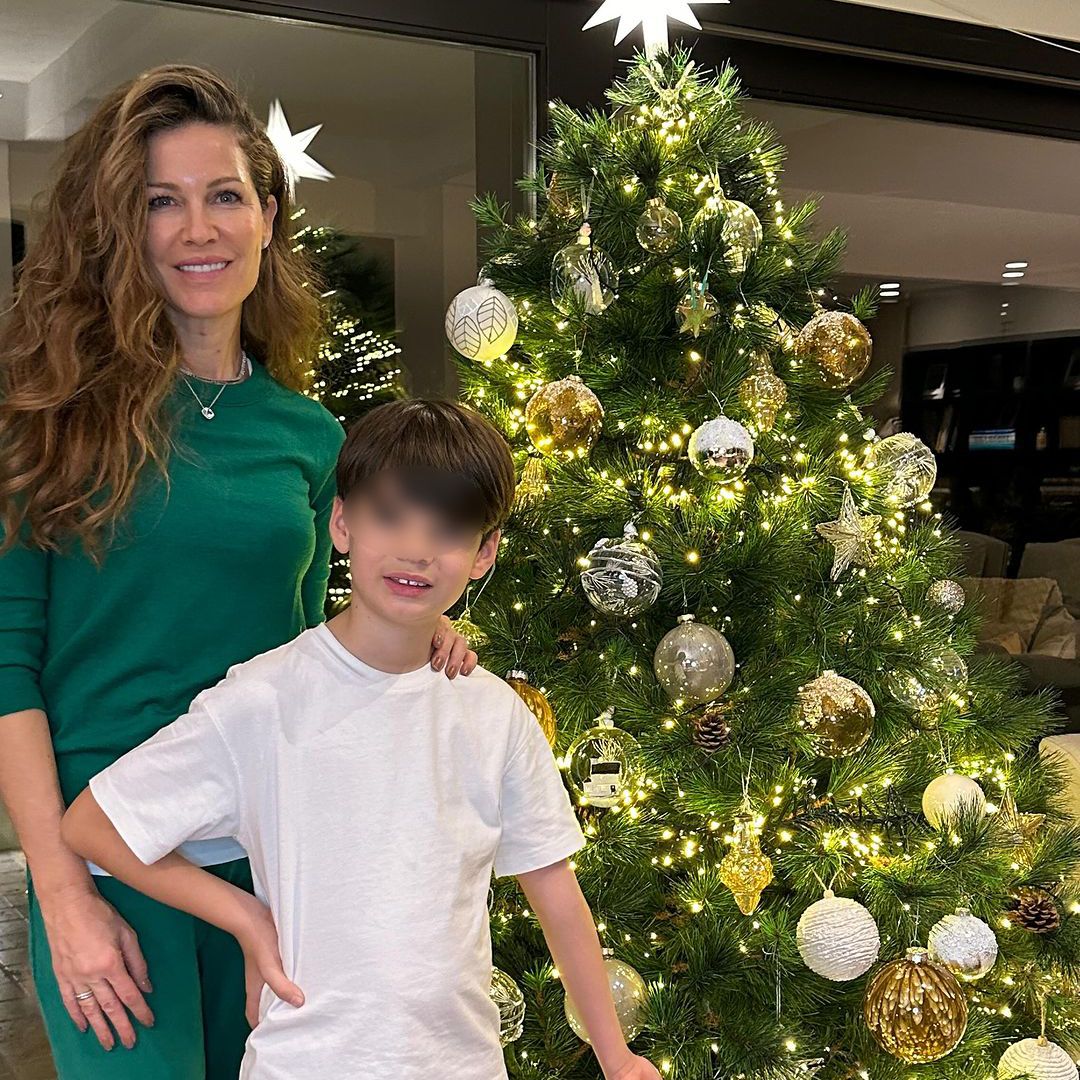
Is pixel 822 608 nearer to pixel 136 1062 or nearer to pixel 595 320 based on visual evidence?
pixel 595 320

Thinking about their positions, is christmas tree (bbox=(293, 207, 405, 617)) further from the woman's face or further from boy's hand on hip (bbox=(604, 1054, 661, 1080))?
boy's hand on hip (bbox=(604, 1054, 661, 1080))

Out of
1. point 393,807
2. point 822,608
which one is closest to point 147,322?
point 393,807

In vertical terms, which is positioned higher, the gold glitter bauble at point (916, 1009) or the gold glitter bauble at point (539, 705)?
the gold glitter bauble at point (539, 705)

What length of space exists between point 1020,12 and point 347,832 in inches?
99.1

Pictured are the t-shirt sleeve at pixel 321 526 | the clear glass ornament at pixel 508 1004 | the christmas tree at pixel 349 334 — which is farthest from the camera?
the christmas tree at pixel 349 334

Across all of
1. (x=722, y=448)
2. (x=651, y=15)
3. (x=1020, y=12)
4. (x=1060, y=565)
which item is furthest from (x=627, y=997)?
(x=1020, y=12)

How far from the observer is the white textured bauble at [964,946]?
1754 mm

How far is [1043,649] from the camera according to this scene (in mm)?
3330

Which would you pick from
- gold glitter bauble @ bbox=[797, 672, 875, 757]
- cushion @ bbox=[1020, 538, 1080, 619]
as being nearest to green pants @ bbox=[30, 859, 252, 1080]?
gold glitter bauble @ bbox=[797, 672, 875, 757]

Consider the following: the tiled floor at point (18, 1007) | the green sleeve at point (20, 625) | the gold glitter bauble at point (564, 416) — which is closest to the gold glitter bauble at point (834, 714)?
the gold glitter bauble at point (564, 416)

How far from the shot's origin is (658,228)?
1.84m

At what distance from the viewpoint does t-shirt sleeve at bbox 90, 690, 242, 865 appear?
3.87 ft

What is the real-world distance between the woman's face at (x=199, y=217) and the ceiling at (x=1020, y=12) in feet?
5.92

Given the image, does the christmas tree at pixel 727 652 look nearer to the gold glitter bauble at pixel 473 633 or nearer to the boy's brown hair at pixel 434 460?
the gold glitter bauble at pixel 473 633
